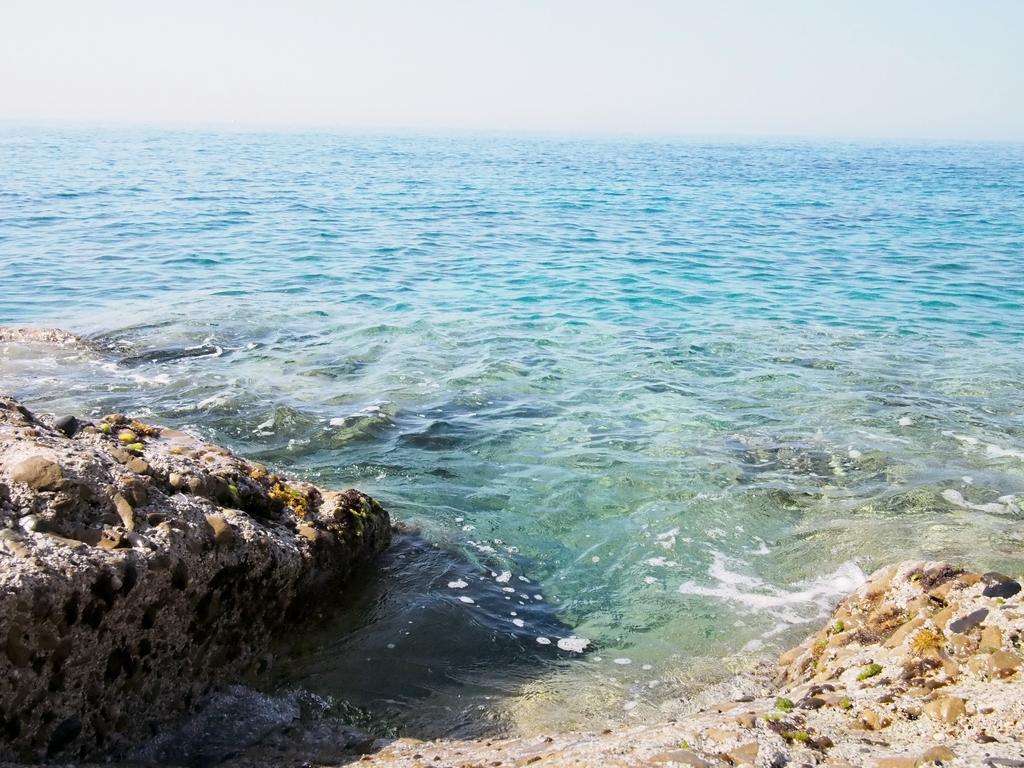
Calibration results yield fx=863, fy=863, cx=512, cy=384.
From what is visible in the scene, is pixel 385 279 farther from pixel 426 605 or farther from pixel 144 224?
pixel 426 605

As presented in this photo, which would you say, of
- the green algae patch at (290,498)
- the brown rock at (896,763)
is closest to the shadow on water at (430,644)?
the green algae patch at (290,498)

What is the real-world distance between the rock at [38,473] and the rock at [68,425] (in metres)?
1.44

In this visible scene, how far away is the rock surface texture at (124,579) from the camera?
4.30 metres

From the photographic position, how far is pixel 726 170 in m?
58.5

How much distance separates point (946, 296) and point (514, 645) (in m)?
17.0

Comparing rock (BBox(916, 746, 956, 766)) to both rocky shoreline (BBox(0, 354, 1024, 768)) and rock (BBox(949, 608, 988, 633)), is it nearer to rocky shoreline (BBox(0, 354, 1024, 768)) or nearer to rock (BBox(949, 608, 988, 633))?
rocky shoreline (BBox(0, 354, 1024, 768))

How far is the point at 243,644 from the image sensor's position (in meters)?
5.66

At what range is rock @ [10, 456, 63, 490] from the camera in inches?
189

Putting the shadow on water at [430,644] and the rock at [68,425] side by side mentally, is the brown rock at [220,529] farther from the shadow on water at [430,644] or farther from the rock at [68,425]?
the rock at [68,425]

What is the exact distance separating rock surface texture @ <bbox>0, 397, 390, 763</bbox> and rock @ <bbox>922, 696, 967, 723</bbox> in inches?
160

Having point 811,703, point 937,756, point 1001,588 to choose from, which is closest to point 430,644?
point 811,703

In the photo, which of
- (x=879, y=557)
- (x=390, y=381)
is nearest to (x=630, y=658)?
(x=879, y=557)

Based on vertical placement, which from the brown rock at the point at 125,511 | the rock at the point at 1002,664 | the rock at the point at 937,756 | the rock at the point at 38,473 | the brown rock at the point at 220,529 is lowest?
the rock at the point at 937,756

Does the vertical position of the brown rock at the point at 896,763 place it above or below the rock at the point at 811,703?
above
